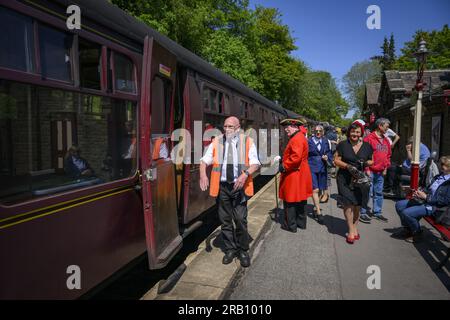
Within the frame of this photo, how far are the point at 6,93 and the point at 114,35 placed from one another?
132 cm

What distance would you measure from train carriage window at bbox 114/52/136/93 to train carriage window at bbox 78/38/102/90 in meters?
0.24

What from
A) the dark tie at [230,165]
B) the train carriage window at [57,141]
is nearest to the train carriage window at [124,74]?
the train carriage window at [57,141]

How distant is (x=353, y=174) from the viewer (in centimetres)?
495

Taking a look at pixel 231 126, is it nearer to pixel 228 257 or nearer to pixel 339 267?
pixel 228 257

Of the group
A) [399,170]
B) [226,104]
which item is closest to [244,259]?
[226,104]

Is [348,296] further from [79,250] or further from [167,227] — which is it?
[79,250]

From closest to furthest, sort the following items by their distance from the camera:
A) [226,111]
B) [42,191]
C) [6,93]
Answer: [6,93]
[42,191]
[226,111]

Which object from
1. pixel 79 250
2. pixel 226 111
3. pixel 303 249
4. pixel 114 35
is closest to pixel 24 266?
pixel 79 250

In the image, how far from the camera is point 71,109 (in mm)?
2691

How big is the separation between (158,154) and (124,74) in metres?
0.96

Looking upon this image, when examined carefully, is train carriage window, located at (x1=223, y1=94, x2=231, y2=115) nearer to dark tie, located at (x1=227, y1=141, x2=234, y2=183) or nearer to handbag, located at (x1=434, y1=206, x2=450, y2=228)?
dark tie, located at (x1=227, y1=141, x2=234, y2=183)

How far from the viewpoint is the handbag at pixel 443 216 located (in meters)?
4.47

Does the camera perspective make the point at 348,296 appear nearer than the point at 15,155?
No
